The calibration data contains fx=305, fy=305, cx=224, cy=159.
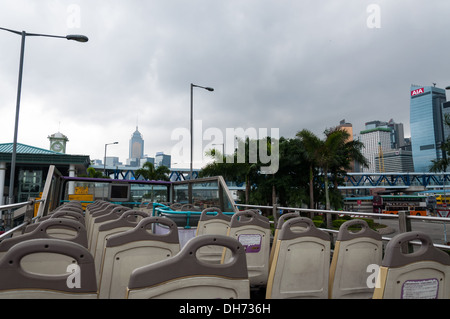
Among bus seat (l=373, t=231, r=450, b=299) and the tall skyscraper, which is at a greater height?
the tall skyscraper

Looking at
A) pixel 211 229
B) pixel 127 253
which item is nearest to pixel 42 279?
pixel 127 253

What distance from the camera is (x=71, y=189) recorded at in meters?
12.1

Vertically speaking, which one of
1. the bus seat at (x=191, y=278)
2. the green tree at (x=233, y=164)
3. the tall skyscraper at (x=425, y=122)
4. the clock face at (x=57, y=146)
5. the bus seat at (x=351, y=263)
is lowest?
the bus seat at (x=351, y=263)

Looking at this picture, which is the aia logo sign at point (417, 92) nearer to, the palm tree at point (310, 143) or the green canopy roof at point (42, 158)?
the palm tree at point (310, 143)

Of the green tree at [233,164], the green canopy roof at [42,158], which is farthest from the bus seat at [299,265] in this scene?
the green canopy roof at [42,158]

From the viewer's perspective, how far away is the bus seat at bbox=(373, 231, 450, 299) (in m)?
1.81

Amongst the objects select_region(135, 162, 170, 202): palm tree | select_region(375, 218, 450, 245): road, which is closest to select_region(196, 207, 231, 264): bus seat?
select_region(375, 218, 450, 245): road

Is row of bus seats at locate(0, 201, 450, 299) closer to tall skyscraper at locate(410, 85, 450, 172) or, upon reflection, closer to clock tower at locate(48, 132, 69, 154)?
clock tower at locate(48, 132, 69, 154)

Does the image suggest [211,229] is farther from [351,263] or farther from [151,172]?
[151,172]

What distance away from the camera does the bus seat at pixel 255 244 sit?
147 inches

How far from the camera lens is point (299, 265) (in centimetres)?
277

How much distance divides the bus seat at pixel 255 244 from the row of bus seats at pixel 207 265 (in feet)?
0.04
